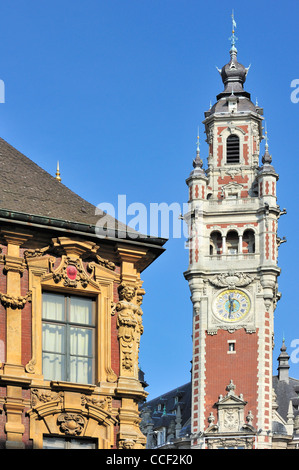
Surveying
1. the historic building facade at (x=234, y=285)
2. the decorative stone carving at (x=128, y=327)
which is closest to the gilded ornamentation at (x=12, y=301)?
the decorative stone carving at (x=128, y=327)

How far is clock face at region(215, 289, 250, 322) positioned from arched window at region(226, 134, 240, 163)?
12651mm

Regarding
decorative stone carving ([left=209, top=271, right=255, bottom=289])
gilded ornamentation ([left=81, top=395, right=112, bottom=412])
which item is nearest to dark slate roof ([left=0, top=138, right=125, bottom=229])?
gilded ornamentation ([left=81, top=395, right=112, bottom=412])

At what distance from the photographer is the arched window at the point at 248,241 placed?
106750mm

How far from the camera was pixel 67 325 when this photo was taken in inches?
1212

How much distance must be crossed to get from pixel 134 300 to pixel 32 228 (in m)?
3.04

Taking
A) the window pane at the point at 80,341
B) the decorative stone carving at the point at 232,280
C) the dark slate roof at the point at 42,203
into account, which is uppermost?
the decorative stone carving at the point at 232,280

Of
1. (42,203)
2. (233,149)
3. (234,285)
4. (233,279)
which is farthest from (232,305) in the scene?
(42,203)

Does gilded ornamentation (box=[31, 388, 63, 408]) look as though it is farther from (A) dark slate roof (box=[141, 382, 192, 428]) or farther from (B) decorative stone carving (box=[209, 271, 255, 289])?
(A) dark slate roof (box=[141, 382, 192, 428])

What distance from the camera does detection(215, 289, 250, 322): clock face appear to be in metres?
104

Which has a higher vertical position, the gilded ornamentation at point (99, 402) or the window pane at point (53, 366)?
the window pane at point (53, 366)

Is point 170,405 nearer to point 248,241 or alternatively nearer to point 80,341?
point 248,241

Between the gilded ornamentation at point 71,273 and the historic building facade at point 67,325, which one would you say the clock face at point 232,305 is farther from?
the gilded ornamentation at point 71,273

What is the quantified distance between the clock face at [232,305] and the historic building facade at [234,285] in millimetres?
77
